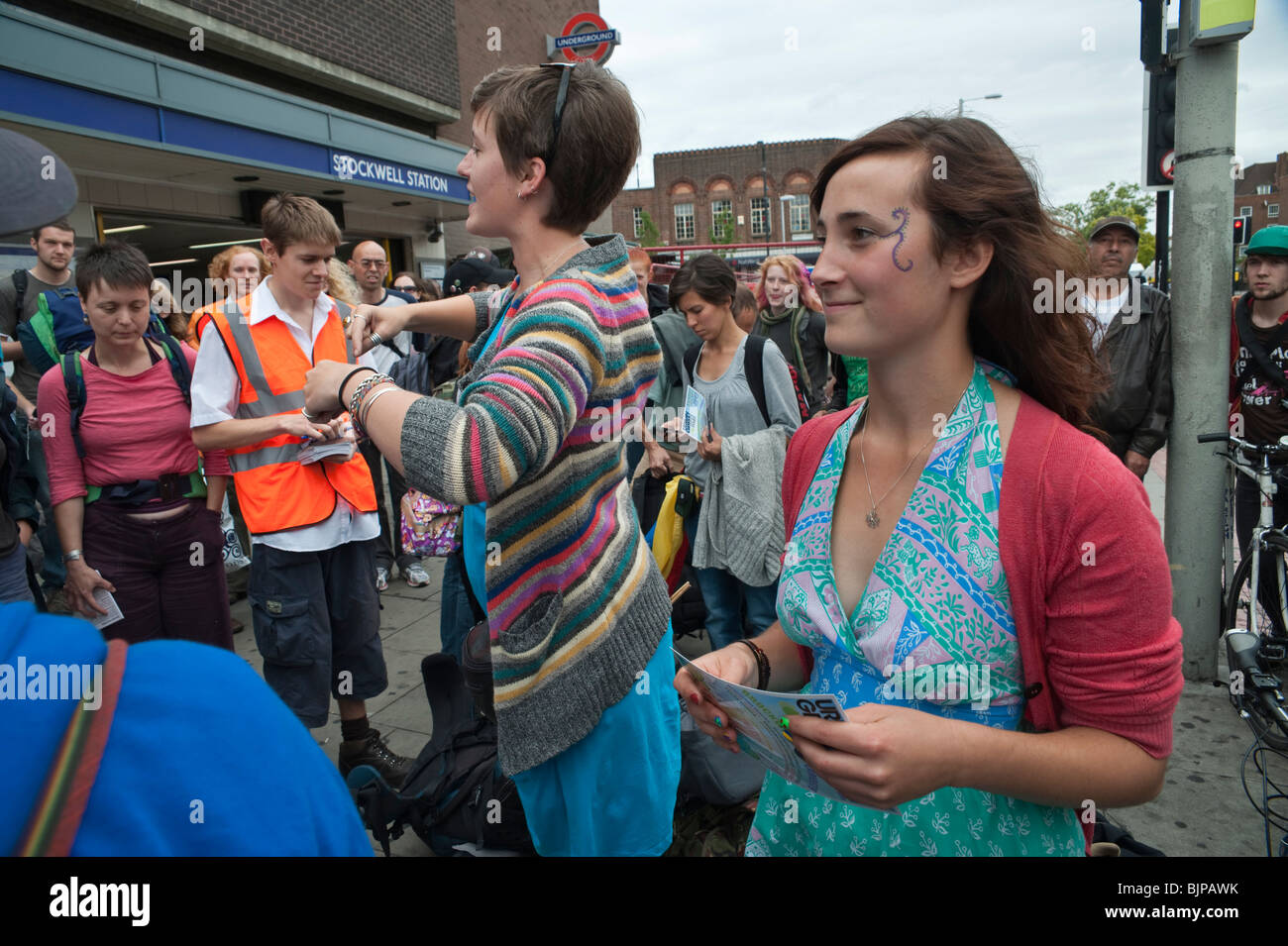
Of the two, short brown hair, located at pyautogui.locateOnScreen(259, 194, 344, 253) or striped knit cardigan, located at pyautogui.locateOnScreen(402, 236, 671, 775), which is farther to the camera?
short brown hair, located at pyautogui.locateOnScreen(259, 194, 344, 253)

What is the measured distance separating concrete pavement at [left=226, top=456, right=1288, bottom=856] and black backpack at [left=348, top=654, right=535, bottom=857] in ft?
0.86

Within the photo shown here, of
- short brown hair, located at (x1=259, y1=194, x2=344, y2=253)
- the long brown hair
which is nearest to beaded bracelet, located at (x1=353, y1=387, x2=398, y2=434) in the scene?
the long brown hair

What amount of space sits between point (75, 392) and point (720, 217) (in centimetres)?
5829

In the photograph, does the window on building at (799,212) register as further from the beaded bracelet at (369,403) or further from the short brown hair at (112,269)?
the beaded bracelet at (369,403)

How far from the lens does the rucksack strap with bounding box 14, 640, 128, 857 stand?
557 millimetres

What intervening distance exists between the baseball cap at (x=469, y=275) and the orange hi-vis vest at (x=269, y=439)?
2.54 metres

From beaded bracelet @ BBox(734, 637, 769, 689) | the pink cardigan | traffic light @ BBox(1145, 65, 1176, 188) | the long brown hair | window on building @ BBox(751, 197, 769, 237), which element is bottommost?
beaded bracelet @ BBox(734, 637, 769, 689)

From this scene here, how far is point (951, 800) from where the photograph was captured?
1.30 m

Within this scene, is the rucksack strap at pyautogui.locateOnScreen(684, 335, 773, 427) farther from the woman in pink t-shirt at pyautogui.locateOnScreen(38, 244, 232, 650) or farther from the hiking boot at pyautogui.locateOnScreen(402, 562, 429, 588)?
the hiking boot at pyautogui.locateOnScreen(402, 562, 429, 588)

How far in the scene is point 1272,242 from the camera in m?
4.68

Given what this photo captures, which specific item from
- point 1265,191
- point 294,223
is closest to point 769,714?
point 294,223

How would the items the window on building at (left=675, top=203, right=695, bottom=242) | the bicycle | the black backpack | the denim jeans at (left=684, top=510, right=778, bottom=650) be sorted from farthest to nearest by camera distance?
the window on building at (left=675, top=203, right=695, bottom=242) < the denim jeans at (left=684, top=510, right=778, bottom=650) < the bicycle < the black backpack

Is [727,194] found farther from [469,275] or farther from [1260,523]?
[1260,523]
